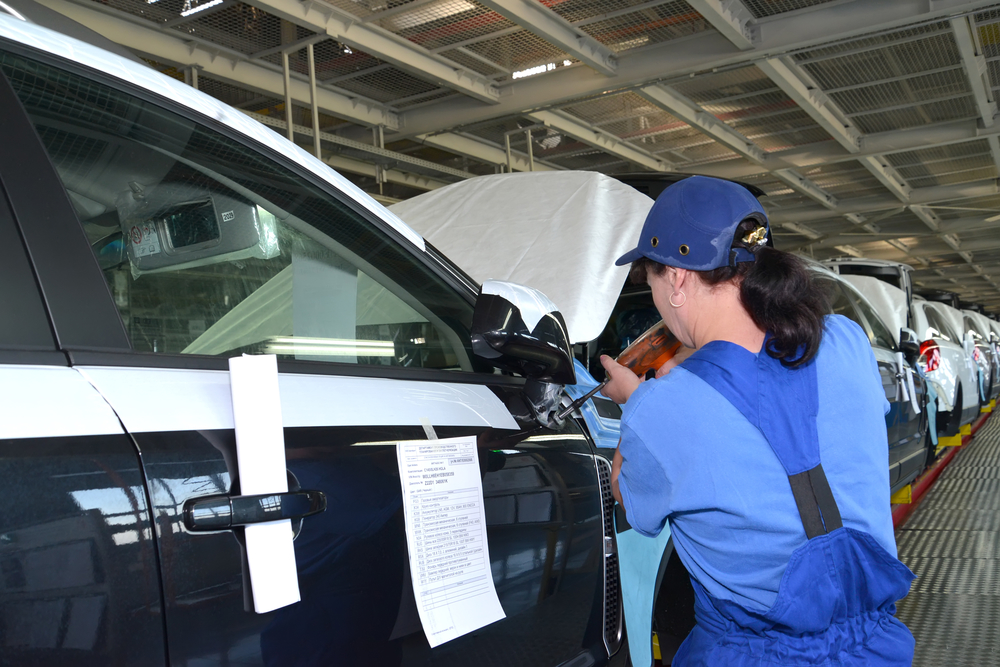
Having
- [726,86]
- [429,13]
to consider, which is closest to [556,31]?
[429,13]

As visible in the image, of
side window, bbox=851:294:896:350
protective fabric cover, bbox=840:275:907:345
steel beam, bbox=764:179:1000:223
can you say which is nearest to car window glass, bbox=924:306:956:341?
protective fabric cover, bbox=840:275:907:345

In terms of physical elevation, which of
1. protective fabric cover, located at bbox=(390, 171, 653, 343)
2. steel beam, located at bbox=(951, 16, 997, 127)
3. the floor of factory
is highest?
steel beam, located at bbox=(951, 16, 997, 127)

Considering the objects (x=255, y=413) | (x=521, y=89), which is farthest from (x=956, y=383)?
(x=255, y=413)

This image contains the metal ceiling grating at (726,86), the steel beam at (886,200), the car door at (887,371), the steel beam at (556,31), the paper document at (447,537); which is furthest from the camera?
the steel beam at (886,200)

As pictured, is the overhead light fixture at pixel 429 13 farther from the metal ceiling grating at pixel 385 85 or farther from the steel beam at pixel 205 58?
the steel beam at pixel 205 58

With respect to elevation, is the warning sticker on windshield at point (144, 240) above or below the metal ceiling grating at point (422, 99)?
below

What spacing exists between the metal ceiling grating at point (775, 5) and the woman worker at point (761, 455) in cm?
738

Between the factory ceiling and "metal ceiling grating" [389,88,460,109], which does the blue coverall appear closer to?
the factory ceiling

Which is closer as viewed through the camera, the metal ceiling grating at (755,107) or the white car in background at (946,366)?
the white car in background at (946,366)

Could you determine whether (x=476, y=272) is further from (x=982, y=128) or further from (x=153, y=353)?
(x=982, y=128)

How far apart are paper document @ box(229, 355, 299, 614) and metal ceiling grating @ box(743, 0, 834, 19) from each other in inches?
318

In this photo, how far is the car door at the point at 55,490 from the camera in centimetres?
84

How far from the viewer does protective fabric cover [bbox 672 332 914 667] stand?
4.47 ft

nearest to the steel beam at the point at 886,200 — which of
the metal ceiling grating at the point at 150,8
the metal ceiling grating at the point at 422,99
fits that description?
the metal ceiling grating at the point at 422,99
